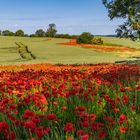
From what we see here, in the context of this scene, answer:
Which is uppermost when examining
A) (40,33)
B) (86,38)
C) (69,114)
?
(69,114)

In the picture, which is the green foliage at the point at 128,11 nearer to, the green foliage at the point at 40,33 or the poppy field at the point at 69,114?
the poppy field at the point at 69,114

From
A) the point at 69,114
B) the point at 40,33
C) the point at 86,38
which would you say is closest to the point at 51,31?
the point at 40,33

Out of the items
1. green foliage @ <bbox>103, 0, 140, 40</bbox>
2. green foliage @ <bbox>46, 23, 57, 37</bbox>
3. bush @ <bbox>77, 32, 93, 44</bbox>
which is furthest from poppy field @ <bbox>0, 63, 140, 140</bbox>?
green foliage @ <bbox>46, 23, 57, 37</bbox>

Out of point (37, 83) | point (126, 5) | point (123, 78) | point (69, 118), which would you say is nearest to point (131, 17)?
point (126, 5)

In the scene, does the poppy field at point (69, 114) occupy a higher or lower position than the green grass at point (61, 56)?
higher

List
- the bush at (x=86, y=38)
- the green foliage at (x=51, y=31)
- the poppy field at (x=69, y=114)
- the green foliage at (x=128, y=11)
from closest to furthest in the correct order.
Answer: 1. the poppy field at (x=69, y=114)
2. the green foliage at (x=128, y=11)
3. the bush at (x=86, y=38)
4. the green foliage at (x=51, y=31)

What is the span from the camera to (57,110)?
8.69 metres

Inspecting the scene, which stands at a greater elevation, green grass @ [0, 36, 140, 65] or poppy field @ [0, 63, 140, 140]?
poppy field @ [0, 63, 140, 140]

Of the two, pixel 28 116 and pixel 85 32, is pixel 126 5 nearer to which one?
pixel 28 116

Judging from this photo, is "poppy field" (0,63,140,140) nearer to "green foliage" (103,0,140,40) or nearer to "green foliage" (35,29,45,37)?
"green foliage" (103,0,140,40)

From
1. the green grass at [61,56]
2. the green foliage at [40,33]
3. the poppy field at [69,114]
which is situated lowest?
the green foliage at [40,33]

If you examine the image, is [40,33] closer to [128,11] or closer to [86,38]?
[86,38]

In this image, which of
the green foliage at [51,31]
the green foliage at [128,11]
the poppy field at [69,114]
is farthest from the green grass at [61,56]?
the green foliage at [51,31]

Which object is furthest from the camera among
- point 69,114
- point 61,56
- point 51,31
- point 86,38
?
point 51,31
